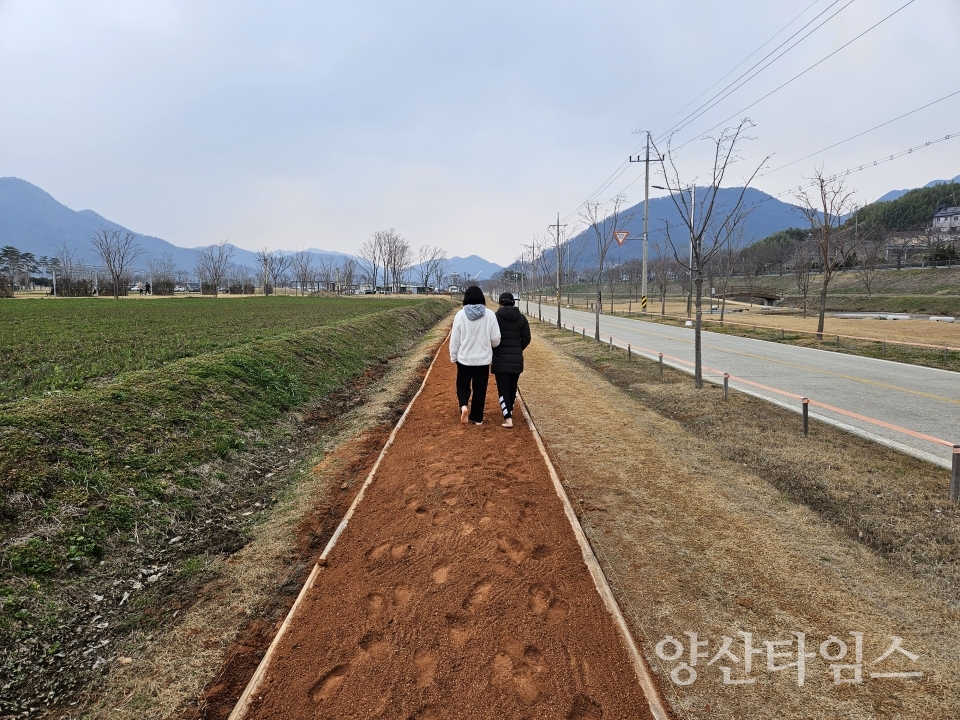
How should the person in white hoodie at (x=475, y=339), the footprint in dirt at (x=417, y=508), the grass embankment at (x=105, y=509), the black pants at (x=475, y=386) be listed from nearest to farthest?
the grass embankment at (x=105, y=509) → the footprint in dirt at (x=417, y=508) → the person in white hoodie at (x=475, y=339) → the black pants at (x=475, y=386)

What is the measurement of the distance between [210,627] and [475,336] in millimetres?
4714

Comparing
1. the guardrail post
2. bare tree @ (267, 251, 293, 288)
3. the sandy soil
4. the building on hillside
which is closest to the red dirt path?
the sandy soil

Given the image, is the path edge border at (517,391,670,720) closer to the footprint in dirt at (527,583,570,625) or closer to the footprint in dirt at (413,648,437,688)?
the footprint in dirt at (527,583,570,625)

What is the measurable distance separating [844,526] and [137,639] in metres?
5.65

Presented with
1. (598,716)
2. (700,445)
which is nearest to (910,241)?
(700,445)

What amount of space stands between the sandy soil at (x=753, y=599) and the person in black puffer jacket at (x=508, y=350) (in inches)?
62.3

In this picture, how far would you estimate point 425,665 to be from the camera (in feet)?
8.96

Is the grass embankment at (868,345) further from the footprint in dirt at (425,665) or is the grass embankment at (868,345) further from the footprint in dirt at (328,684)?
the footprint in dirt at (328,684)

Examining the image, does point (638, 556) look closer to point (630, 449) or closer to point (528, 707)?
point (528, 707)

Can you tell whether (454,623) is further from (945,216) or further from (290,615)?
(945,216)

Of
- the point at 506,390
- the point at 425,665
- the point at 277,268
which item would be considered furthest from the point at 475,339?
the point at 277,268

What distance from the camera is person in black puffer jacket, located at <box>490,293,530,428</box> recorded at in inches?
287

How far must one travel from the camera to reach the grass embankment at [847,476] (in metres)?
4.09

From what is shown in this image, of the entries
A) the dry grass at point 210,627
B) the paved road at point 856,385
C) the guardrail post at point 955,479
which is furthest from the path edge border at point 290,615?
the paved road at point 856,385
